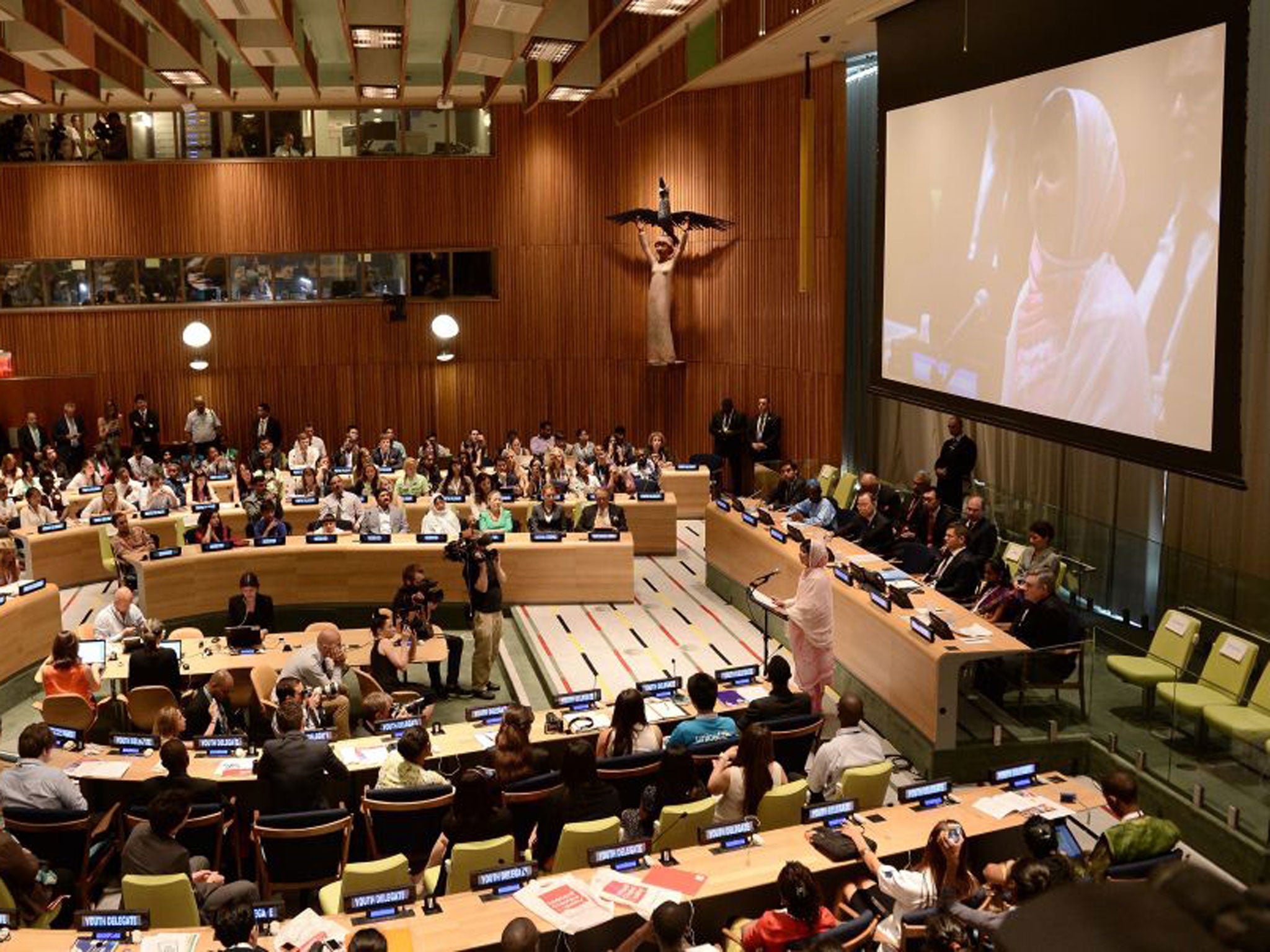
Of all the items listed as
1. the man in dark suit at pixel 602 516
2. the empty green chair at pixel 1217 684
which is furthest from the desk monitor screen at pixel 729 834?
the man in dark suit at pixel 602 516

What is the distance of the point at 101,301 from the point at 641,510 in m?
9.97

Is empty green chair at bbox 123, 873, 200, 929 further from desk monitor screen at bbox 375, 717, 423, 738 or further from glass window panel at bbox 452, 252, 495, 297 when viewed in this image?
glass window panel at bbox 452, 252, 495, 297

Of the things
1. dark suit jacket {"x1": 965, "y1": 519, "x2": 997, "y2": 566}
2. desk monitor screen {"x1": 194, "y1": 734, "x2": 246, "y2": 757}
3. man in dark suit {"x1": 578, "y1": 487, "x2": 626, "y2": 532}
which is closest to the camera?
desk monitor screen {"x1": 194, "y1": 734, "x2": 246, "y2": 757}

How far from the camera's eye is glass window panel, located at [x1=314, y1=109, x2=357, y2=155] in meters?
20.3

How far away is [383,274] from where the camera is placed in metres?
20.9

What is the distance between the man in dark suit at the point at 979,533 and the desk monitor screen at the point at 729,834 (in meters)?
5.47

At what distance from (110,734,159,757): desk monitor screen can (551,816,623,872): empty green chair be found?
3061mm

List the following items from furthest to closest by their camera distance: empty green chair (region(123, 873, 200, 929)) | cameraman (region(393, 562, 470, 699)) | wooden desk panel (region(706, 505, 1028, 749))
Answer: cameraman (region(393, 562, 470, 699)) < wooden desk panel (region(706, 505, 1028, 749)) < empty green chair (region(123, 873, 200, 929))

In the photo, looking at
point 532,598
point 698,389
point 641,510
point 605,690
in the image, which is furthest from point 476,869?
point 698,389

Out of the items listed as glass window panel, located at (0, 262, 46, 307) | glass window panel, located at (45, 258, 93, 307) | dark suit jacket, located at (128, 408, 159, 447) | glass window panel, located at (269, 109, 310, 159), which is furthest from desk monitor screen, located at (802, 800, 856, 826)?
glass window panel, located at (0, 262, 46, 307)

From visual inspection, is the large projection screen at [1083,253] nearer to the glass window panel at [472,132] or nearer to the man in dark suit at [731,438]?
the man in dark suit at [731,438]

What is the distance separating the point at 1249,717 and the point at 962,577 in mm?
3457

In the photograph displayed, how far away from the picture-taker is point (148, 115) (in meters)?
19.9

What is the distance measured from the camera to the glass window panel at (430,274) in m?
21.0
